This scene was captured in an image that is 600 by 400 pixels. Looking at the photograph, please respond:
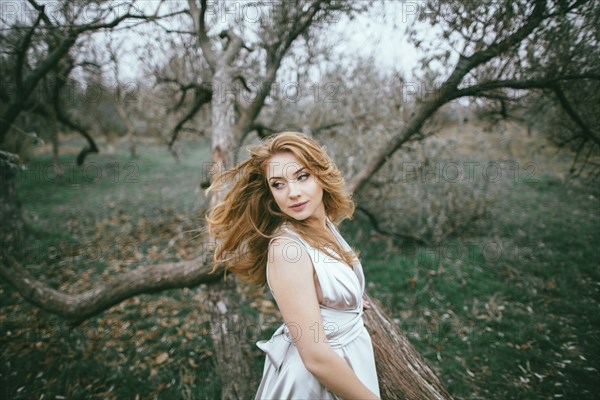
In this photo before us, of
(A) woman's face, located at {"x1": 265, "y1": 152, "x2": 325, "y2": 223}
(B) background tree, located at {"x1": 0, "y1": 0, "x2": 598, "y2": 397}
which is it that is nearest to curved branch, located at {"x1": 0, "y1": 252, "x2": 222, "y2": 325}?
(B) background tree, located at {"x1": 0, "y1": 0, "x2": 598, "y2": 397}

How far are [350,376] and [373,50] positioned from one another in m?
5.81

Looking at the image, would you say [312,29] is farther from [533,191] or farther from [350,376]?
[533,191]

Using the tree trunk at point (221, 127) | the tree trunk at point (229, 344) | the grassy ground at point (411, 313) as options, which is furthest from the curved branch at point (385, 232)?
the tree trunk at point (229, 344)

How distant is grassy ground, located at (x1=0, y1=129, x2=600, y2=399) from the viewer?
335 centimetres

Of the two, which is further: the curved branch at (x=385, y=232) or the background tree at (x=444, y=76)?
the curved branch at (x=385, y=232)

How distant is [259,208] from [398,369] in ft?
4.85

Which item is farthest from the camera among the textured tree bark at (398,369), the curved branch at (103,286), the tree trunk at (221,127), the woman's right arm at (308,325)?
the tree trunk at (221,127)

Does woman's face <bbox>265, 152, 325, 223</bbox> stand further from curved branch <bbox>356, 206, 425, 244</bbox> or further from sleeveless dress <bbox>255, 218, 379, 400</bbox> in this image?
curved branch <bbox>356, 206, 425, 244</bbox>

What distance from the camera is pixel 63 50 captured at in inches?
151

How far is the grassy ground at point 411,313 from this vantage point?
11.0 feet

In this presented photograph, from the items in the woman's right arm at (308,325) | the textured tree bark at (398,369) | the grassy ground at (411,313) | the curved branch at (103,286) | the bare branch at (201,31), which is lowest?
the grassy ground at (411,313)

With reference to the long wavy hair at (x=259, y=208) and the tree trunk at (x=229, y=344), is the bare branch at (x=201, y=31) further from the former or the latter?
the tree trunk at (x=229, y=344)

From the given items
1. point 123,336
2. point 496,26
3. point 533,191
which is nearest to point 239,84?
Answer: point 496,26

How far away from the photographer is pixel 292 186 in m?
1.77
